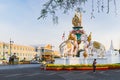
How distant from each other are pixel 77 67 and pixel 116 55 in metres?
17.0

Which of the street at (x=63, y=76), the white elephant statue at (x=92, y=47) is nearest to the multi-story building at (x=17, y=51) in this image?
the white elephant statue at (x=92, y=47)

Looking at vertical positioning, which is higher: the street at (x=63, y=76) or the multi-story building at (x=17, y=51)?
the multi-story building at (x=17, y=51)

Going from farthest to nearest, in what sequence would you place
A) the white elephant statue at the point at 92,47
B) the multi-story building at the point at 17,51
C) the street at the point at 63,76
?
the multi-story building at the point at 17,51 → the white elephant statue at the point at 92,47 → the street at the point at 63,76

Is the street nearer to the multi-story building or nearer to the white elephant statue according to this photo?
the white elephant statue

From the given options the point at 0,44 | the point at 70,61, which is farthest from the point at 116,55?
the point at 0,44

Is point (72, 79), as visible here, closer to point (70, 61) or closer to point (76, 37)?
point (70, 61)

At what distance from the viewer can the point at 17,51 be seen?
445 feet

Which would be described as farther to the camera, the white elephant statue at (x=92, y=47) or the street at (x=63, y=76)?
the white elephant statue at (x=92, y=47)

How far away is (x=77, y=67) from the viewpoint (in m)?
42.8

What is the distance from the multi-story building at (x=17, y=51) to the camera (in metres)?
119

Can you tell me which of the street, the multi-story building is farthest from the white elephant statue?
the multi-story building

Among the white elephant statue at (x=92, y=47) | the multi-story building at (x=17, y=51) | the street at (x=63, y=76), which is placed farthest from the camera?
the multi-story building at (x=17, y=51)

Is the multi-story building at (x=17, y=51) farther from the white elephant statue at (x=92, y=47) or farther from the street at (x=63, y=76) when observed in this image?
the street at (x=63, y=76)

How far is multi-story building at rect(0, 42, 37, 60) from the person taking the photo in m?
119
